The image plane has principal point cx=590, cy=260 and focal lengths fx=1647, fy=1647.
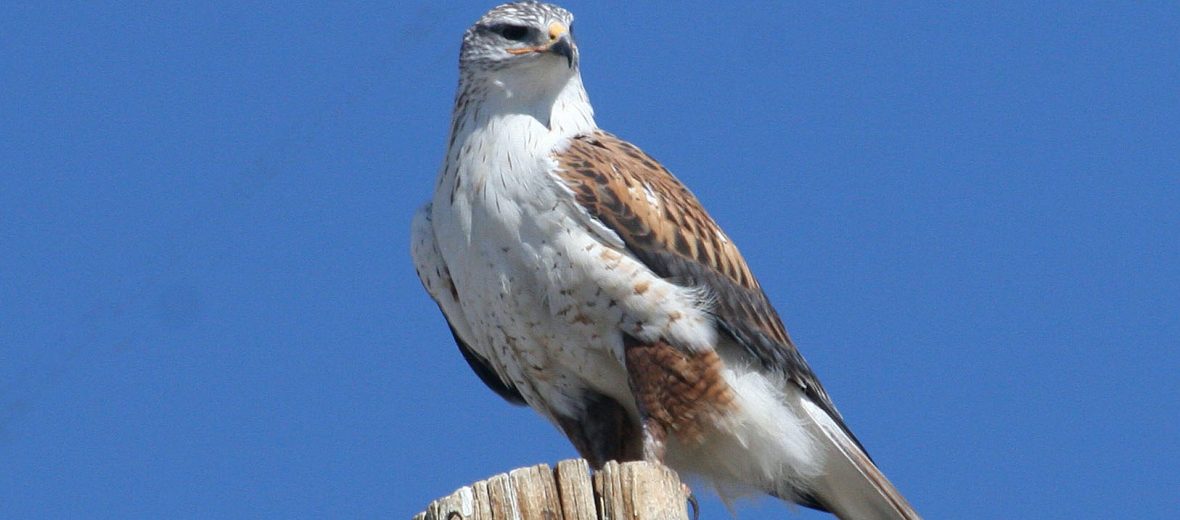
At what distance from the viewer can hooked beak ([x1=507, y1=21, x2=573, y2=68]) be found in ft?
22.3

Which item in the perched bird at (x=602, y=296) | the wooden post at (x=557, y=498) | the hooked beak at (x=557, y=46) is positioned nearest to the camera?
the wooden post at (x=557, y=498)

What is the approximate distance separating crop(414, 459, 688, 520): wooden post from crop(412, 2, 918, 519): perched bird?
5.30ft

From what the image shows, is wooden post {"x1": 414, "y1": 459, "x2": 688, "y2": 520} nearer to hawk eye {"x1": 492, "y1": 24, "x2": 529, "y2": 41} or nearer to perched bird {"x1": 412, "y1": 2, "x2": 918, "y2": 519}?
perched bird {"x1": 412, "y1": 2, "x2": 918, "y2": 519}

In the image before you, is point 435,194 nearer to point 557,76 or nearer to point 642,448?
point 557,76

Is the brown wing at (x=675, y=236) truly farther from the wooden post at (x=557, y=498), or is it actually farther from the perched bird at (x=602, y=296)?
the wooden post at (x=557, y=498)

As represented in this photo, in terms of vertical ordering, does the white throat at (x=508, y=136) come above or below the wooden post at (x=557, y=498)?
above

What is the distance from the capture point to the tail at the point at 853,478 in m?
6.81

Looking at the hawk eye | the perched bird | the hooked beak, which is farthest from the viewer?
the hawk eye

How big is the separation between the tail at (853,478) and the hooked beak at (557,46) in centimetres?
173

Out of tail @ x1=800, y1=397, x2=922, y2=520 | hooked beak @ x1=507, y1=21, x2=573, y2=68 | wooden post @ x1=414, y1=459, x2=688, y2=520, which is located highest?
hooked beak @ x1=507, y1=21, x2=573, y2=68

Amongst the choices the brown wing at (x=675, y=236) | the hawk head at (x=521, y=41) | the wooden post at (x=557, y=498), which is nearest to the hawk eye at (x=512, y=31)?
the hawk head at (x=521, y=41)

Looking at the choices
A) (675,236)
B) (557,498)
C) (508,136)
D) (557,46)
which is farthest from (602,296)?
(557,498)

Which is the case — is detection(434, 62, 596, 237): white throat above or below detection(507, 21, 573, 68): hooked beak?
below

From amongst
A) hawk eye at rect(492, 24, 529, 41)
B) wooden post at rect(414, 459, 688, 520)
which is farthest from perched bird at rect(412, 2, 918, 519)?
wooden post at rect(414, 459, 688, 520)
